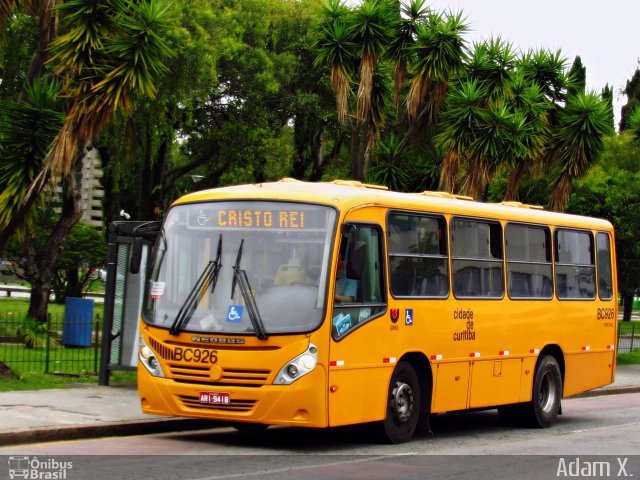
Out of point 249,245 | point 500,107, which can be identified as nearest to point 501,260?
point 249,245

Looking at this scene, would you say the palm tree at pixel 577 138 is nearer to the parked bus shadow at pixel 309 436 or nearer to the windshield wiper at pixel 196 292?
the parked bus shadow at pixel 309 436

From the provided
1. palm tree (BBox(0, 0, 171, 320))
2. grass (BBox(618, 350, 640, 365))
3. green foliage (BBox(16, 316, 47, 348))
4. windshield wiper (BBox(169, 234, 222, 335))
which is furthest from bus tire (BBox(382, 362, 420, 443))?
grass (BBox(618, 350, 640, 365))

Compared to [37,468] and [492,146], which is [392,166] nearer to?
Answer: [492,146]

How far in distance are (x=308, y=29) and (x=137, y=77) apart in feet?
75.6

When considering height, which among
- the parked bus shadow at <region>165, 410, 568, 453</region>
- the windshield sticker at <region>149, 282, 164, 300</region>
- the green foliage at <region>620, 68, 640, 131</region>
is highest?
the green foliage at <region>620, 68, 640, 131</region>

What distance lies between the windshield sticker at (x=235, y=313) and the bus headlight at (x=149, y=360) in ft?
3.47

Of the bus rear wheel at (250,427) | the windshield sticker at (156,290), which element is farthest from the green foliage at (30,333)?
the windshield sticker at (156,290)

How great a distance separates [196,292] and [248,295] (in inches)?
25.1

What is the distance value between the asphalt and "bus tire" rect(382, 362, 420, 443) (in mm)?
→ 2646

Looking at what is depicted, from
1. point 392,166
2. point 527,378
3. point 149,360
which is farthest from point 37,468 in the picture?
point 392,166

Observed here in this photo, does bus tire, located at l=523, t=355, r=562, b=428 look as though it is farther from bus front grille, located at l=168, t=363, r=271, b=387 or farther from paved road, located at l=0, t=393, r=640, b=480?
bus front grille, located at l=168, t=363, r=271, b=387

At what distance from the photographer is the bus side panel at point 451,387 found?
45.5 feet

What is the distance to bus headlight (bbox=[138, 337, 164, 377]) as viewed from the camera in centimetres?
1242

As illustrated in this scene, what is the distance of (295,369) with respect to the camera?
11.7 metres
